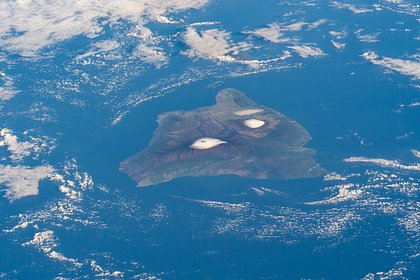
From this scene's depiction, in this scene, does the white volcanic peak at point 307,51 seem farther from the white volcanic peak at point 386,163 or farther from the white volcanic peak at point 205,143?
the white volcanic peak at point 386,163

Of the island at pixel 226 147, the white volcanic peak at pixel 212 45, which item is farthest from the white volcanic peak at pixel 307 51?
the island at pixel 226 147

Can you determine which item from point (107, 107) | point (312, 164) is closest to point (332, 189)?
point (312, 164)

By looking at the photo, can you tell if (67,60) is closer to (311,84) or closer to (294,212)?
(311,84)

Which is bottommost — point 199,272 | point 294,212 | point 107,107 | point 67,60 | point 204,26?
point 199,272

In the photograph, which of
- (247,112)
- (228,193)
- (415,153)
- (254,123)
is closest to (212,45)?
(247,112)

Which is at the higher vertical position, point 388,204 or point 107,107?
point 107,107

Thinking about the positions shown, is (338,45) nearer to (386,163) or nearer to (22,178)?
(386,163)
